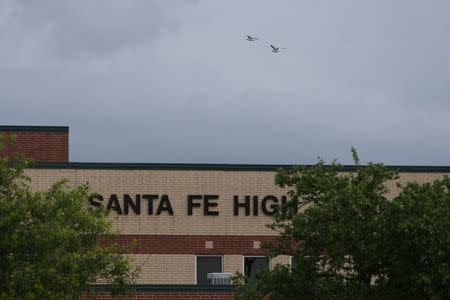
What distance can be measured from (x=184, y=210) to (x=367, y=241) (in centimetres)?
1322

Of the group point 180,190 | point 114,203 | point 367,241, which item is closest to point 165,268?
point 180,190

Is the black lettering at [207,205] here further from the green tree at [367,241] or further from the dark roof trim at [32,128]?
the green tree at [367,241]

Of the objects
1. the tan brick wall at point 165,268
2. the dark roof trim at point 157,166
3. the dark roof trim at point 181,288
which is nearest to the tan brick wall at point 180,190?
the dark roof trim at point 157,166

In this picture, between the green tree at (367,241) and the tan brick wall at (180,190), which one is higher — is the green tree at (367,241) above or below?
below

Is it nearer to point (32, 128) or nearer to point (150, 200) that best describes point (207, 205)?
point (150, 200)

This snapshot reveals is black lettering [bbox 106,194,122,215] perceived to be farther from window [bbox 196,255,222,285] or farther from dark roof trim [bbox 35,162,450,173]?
window [bbox 196,255,222,285]

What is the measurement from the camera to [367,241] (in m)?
27.1

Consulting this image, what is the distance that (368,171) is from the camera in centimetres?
2870

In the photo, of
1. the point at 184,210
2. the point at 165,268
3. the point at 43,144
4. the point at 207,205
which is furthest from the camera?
the point at 43,144

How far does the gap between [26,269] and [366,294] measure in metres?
10.0

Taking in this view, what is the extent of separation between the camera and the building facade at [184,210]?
1512 inches

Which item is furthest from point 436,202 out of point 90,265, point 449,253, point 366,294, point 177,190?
point 177,190

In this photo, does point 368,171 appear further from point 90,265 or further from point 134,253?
point 134,253

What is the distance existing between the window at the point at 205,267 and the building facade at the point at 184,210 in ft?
0.14
